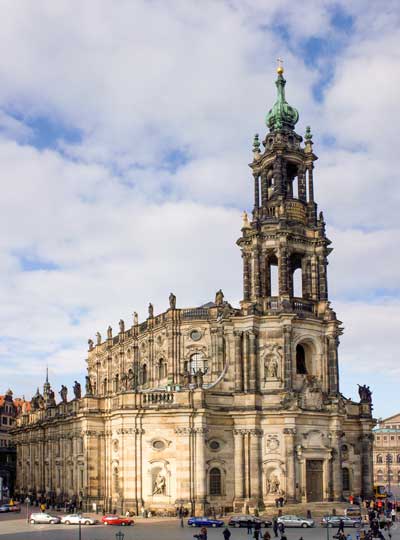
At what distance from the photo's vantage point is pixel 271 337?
62.8 m

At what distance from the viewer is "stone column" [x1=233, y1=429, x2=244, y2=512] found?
5981cm

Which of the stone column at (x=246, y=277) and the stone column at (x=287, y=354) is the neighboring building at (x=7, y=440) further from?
the stone column at (x=287, y=354)

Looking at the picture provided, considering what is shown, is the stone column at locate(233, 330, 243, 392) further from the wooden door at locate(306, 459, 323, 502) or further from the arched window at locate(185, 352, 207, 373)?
the arched window at locate(185, 352, 207, 373)

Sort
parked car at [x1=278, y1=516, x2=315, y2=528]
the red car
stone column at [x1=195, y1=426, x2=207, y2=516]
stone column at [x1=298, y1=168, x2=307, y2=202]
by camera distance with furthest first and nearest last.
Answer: stone column at [x1=298, y1=168, x2=307, y2=202] < stone column at [x1=195, y1=426, x2=207, y2=516] < the red car < parked car at [x1=278, y1=516, x2=315, y2=528]

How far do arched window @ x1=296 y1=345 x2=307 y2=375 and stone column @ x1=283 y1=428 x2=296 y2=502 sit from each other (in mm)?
6563

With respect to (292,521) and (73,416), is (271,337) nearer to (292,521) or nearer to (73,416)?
(292,521)

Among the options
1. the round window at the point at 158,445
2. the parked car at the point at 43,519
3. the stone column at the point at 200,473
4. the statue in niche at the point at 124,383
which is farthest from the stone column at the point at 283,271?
the parked car at the point at 43,519

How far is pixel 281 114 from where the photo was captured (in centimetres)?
6975

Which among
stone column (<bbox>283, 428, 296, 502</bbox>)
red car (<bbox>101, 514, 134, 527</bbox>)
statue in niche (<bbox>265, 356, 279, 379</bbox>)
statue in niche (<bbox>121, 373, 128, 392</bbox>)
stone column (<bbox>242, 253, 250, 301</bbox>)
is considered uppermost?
stone column (<bbox>242, 253, 250, 301</bbox>)

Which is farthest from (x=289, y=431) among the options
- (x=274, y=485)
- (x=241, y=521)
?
(x=241, y=521)

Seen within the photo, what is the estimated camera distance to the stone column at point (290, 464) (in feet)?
195

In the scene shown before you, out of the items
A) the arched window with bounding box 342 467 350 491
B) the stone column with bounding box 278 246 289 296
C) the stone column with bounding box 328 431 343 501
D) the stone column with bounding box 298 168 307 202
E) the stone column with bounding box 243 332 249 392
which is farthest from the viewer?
the stone column with bounding box 298 168 307 202

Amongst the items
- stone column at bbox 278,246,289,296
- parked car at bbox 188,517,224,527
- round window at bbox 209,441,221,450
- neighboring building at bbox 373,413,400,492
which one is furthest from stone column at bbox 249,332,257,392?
neighboring building at bbox 373,413,400,492

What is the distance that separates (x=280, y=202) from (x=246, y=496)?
78.8 ft
